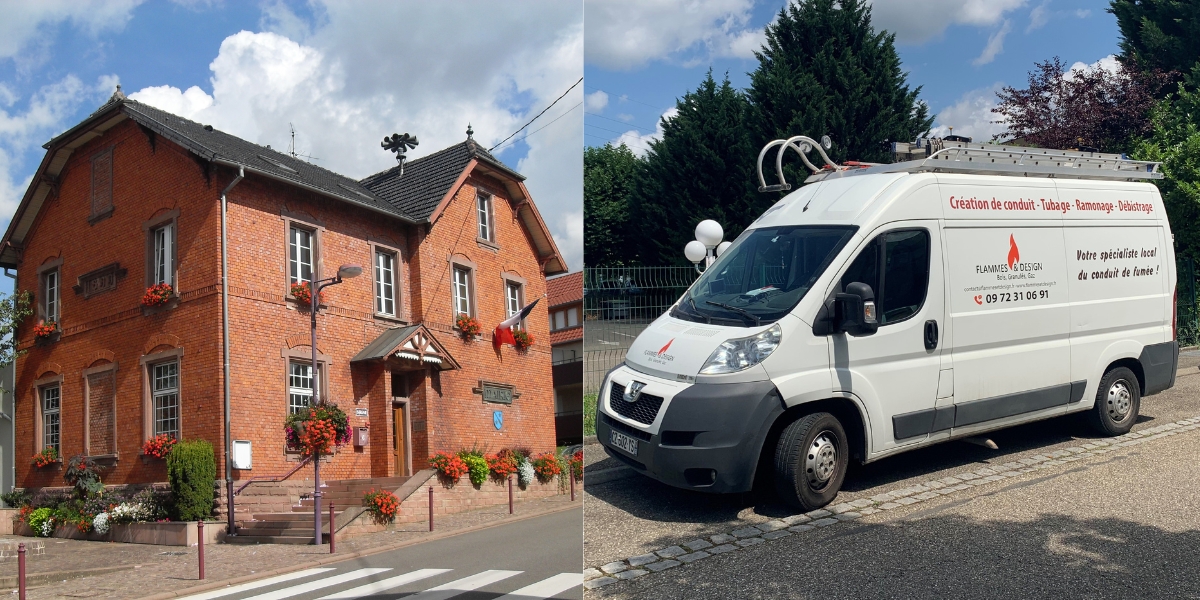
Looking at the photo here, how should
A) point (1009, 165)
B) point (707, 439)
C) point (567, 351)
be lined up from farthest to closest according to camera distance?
point (1009, 165) → point (707, 439) → point (567, 351)

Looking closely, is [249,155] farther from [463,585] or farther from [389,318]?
[463,585]

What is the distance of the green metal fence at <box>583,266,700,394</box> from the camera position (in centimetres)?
235

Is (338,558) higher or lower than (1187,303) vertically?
lower

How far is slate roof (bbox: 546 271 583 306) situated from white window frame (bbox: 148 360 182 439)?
0.71 meters

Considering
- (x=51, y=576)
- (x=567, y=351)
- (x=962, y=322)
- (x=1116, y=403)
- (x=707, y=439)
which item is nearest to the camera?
(x=51, y=576)

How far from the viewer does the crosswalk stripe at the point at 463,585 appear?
147cm

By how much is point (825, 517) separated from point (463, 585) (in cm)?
397

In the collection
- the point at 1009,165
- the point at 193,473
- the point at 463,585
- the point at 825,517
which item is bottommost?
the point at 825,517

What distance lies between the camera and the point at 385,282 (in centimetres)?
162

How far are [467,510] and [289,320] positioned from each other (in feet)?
1.61

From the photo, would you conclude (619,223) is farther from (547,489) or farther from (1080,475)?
(1080,475)

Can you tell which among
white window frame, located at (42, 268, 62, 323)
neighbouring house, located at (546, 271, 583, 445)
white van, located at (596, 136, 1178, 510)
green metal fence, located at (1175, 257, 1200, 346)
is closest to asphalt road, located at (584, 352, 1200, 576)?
white van, located at (596, 136, 1178, 510)

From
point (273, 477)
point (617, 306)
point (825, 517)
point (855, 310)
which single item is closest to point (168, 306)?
point (273, 477)

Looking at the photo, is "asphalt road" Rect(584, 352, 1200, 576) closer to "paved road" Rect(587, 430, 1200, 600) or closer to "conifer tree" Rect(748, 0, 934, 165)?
"paved road" Rect(587, 430, 1200, 600)
